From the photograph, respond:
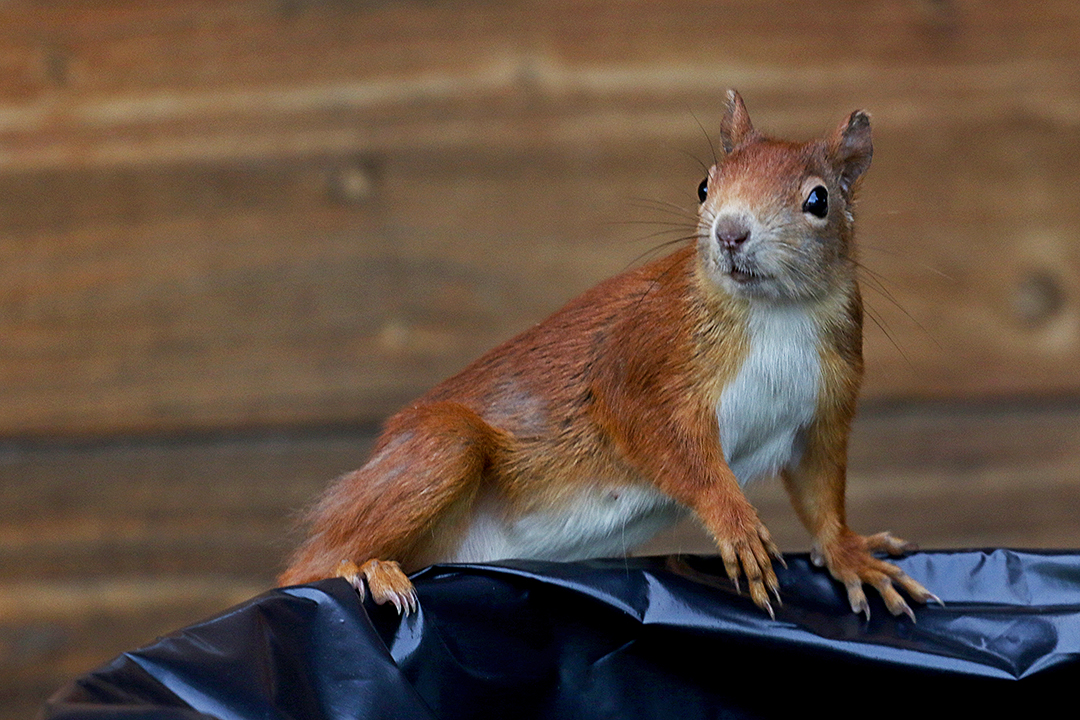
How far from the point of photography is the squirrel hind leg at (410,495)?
104 centimetres

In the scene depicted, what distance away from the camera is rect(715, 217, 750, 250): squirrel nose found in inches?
36.6

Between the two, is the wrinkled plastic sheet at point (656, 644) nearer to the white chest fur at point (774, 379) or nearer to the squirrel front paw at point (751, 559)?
the squirrel front paw at point (751, 559)

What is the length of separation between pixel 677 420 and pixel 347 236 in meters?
1.01

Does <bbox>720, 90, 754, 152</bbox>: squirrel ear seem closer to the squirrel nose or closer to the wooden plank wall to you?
the squirrel nose

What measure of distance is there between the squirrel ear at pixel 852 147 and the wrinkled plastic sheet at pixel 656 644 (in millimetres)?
395

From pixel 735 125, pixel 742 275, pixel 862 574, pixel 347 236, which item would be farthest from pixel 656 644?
pixel 347 236

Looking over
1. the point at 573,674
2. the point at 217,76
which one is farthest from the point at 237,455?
the point at 573,674

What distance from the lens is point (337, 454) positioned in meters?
1.89

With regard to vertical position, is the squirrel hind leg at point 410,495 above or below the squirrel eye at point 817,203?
below

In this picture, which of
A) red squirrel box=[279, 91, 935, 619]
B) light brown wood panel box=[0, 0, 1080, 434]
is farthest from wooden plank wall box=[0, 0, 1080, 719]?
red squirrel box=[279, 91, 935, 619]

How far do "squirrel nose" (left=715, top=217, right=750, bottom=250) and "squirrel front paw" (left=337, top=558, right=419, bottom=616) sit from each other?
41cm

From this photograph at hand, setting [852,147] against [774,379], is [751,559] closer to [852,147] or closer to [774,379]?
[774,379]

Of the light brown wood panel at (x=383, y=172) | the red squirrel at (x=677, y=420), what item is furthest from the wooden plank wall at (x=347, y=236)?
the red squirrel at (x=677, y=420)

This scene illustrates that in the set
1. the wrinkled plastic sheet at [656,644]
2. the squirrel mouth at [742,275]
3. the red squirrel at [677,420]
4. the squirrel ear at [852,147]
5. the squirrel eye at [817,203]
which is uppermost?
the squirrel ear at [852,147]
